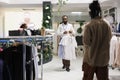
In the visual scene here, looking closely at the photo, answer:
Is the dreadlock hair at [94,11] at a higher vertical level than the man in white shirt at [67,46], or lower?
higher

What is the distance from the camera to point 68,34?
7.15 meters

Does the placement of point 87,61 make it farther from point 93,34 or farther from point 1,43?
point 1,43

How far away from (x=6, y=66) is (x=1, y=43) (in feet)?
4.52

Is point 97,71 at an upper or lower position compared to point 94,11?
lower

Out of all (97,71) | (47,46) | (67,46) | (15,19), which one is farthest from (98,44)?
(15,19)

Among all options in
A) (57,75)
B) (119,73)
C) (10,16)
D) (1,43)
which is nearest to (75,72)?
(57,75)

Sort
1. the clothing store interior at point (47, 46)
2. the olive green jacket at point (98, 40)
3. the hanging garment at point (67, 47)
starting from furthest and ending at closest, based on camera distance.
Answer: the hanging garment at point (67, 47), the olive green jacket at point (98, 40), the clothing store interior at point (47, 46)

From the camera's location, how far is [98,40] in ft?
11.3

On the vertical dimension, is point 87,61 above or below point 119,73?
above

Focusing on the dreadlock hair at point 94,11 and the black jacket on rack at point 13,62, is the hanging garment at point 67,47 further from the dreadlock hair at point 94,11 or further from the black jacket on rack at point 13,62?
the black jacket on rack at point 13,62

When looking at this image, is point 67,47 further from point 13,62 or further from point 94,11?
point 13,62

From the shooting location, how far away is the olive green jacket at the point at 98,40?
3.44m

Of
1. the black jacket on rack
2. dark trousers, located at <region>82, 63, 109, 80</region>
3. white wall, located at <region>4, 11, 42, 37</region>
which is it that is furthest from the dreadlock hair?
white wall, located at <region>4, 11, 42, 37</region>

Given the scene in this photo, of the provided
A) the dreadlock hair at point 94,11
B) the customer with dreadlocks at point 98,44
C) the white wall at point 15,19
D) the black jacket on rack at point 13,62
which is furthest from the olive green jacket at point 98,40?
the white wall at point 15,19
